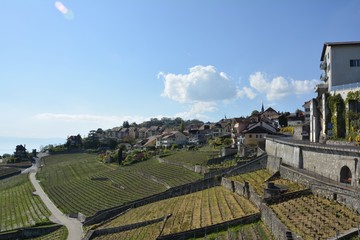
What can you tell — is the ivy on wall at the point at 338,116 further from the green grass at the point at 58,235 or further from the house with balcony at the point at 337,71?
the green grass at the point at 58,235

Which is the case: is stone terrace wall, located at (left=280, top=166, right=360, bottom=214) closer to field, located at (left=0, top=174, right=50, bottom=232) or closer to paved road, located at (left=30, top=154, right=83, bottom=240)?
paved road, located at (left=30, top=154, right=83, bottom=240)

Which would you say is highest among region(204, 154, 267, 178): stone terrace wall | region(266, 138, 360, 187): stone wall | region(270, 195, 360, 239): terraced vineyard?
region(266, 138, 360, 187): stone wall

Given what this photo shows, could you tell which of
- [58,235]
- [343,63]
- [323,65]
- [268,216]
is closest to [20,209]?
[58,235]

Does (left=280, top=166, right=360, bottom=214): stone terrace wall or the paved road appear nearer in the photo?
(left=280, top=166, right=360, bottom=214): stone terrace wall

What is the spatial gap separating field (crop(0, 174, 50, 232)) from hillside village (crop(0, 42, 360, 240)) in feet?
0.75

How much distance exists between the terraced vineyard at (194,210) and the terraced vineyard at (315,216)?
3.64 meters

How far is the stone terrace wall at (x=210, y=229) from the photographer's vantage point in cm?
2642

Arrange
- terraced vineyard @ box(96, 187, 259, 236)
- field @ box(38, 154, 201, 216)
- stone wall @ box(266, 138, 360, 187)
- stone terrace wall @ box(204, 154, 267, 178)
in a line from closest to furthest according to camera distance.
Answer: stone wall @ box(266, 138, 360, 187) < terraced vineyard @ box(96, 187, 259, 236) < stone terrace wall @ box(204, 154, 267, 178) < field @ box(38, 154, 201, 216)

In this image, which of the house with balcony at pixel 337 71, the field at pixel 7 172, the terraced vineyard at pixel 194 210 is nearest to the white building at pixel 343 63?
the house with balcony at pixel 337 71

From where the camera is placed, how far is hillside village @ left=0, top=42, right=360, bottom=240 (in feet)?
78.3

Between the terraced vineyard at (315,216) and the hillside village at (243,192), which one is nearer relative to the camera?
the terraced vineyard at (315,216)

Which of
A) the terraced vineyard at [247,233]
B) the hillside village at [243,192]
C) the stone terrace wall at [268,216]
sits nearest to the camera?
the stone terrace wall at [268,216]

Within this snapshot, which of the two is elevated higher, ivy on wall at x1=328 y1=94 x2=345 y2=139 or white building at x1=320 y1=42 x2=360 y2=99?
white building at x1=320 y1=42 x2=360 y2=99

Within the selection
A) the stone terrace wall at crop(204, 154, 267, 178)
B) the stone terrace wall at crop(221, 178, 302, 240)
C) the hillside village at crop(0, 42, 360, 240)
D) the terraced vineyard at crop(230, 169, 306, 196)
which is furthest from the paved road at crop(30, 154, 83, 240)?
the terraced vineyard at crop(230, 169, 306, 196)
